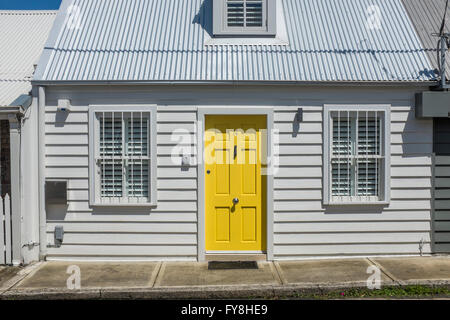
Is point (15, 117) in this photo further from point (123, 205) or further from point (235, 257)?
point (235, 257)

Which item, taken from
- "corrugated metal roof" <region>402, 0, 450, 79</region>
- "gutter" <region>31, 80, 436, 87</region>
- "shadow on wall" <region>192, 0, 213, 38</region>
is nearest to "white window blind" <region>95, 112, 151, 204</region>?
"gutter" <region>31, 80, 436, 87</region>

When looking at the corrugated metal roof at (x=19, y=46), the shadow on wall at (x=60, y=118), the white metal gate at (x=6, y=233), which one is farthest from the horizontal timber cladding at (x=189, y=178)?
the corrugated metal roof at (x=19, y=46)

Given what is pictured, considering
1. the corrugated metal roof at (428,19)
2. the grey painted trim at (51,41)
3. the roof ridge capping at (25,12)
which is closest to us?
the grey painted trim at (51,41)

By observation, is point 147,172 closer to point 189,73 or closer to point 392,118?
point 189,73

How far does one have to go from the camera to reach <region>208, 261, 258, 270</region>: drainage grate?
6.65 metres

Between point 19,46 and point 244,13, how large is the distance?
214 inches

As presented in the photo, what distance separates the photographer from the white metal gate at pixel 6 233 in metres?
6.66

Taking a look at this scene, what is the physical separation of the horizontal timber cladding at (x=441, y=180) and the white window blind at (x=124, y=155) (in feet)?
15.5

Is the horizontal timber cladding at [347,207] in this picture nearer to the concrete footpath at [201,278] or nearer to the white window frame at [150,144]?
the concrete footpath at [201,278]

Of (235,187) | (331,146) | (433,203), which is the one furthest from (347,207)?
(235,187)

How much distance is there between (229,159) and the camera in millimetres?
7121

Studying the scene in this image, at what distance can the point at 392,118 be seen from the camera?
23.1 ft

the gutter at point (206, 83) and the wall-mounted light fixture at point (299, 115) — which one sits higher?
the gutter at point (206, 83)

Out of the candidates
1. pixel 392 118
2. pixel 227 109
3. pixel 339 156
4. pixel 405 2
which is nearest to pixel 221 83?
pixel 227 109
